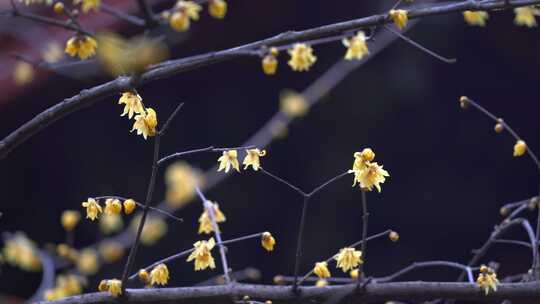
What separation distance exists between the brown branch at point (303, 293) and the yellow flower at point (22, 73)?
1.12 metres

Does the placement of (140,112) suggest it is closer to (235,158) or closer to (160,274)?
(235,158)

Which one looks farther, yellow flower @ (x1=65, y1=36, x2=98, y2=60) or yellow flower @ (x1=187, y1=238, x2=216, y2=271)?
yellow flower @ (x1=187, y1=238, x2=216, y2=271)

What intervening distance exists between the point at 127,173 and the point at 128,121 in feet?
0.77

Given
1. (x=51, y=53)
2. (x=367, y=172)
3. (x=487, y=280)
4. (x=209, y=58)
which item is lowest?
(x=487, y=280)

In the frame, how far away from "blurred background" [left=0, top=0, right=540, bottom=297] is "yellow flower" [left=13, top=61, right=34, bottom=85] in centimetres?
63

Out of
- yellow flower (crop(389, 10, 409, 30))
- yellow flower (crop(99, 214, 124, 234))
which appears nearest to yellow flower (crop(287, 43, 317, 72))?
yellow flower (crop(389, 10, 409, 30))

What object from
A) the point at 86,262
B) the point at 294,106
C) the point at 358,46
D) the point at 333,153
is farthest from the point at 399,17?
the point at 333,153

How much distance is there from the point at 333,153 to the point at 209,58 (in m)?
1.98

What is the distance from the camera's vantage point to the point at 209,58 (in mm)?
1149

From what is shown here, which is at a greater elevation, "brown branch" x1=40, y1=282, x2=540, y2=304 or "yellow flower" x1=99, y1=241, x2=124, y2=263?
"yellow flower" x1=99, y1=241, x2=124, y2=263

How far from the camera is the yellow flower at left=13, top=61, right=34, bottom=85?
2.25m

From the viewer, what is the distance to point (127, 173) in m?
3.04

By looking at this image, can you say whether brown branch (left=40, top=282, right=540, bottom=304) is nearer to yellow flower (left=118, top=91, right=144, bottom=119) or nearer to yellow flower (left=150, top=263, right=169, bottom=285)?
yellow flower (left=150, top=263, right=169, bottom=285)

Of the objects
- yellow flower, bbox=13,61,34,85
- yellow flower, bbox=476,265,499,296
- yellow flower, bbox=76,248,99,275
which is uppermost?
yellow flower, bbox=13,61,34,85
